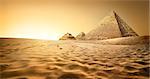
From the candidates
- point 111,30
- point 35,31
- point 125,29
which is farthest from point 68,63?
point 111,30

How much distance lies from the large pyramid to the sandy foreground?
65 cm

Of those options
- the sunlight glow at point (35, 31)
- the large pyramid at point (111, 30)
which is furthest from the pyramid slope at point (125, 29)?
the sunlight glow at point (35, 31)

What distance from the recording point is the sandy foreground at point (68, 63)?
27.8 inches

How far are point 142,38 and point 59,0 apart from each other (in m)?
0.85

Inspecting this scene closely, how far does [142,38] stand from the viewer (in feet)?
4.17

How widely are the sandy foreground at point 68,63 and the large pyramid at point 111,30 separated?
25.6 inches

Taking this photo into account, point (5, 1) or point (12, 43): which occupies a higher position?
point (5, 1)

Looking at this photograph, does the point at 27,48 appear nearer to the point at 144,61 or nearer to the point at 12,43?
the point at 12,43

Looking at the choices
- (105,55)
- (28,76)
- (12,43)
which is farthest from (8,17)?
(28,76)

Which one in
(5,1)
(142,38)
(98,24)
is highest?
(5,1)

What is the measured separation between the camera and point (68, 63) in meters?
0.83

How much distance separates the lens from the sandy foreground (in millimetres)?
706

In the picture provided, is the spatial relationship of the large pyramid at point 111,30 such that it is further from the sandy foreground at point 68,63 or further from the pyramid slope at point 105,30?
the sandy foreground at point 68,63

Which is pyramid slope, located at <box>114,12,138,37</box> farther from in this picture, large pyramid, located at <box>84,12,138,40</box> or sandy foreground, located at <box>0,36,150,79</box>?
sandy foreground, located at <box>0,36,150,79</box>
